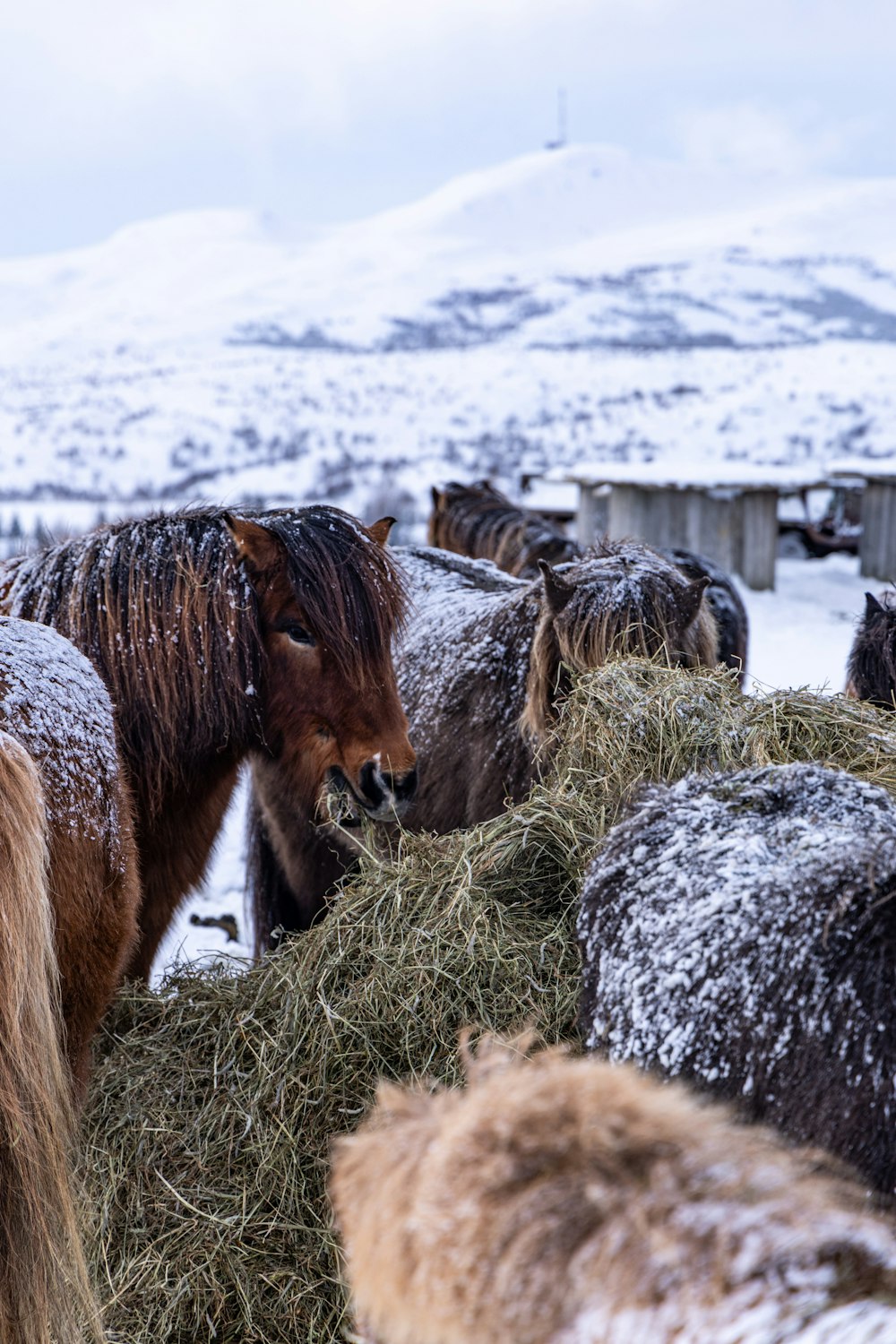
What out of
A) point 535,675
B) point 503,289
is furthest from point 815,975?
point 503,289

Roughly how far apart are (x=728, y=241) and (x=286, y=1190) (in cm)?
10113

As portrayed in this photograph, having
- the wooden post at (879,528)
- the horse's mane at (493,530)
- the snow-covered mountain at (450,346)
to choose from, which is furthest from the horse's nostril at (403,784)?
the snow-covered mountain at (450,346)

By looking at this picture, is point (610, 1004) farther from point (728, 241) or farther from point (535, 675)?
point (728, 241)

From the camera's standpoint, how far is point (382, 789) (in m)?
2.70

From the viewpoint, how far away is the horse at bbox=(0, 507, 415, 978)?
8.75 feet

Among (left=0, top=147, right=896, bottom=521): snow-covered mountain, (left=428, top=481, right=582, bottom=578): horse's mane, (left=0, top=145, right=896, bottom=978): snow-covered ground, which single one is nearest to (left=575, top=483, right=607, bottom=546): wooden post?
(left=0, top=145, right=896, bottom=978): snow-covered ground

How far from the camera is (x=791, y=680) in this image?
7.80 meters

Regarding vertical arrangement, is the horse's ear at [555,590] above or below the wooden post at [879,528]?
above

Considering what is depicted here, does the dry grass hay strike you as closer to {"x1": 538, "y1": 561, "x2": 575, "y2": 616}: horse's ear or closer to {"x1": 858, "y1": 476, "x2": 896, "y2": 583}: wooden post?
{"x1": 538, "y1": 561, "x2": 575, "y2": 616}: horse's ear

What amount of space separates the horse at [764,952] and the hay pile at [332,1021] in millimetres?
495

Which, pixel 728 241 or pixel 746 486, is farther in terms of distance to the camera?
pixel 728 241

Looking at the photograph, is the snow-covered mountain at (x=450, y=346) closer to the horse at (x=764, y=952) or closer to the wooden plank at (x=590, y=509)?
the wooden plank at (x=590, y=509)

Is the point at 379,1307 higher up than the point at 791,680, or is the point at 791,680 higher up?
the point at 379,1307

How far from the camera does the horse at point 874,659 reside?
3266 millimetres
